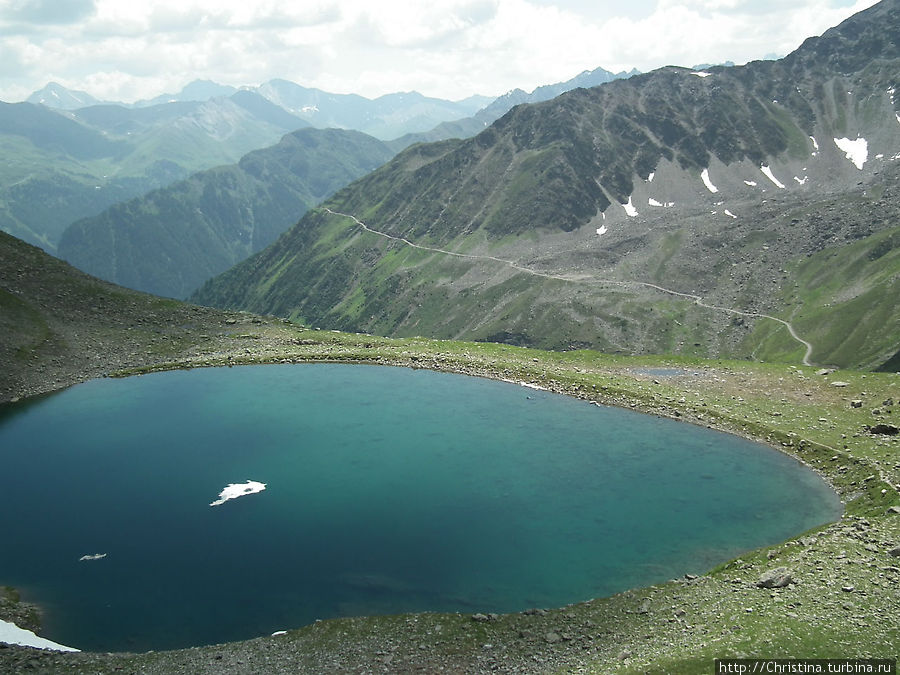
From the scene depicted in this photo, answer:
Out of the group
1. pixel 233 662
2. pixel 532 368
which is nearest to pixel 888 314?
pixel 532 368

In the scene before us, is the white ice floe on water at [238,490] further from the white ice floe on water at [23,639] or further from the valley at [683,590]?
the white ice floe on water at [23,639]

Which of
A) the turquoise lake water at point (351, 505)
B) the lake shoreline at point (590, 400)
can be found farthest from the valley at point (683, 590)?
the turquoise lake water at point (351, 505)

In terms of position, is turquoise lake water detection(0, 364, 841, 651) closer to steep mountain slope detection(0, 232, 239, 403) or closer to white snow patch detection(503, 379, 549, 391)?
white snow patch detection(503, 379, 549, 391)

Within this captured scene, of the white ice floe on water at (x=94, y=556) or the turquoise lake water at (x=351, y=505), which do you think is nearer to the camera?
the turquoise lake water at (x=351, y=505)

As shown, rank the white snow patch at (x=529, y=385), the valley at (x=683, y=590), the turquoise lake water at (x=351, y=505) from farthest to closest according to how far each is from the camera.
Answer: the white snow patch at (x=529, y=385)
the turquoise lake water at (x=351, y=505)
the valley at (x=683, y=590)

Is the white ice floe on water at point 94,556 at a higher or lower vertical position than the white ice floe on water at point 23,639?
higher

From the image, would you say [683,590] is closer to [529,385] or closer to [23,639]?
[23,639]
